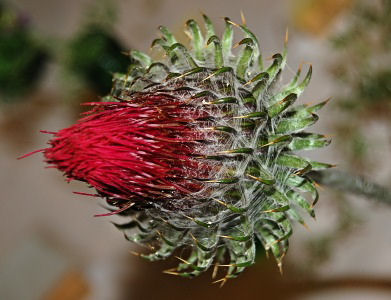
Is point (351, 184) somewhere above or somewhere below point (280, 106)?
below

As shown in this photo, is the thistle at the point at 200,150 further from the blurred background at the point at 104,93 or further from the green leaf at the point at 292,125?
the blurred background at the point at 104,93

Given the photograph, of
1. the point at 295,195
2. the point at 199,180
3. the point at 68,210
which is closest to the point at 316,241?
the point at 295,195

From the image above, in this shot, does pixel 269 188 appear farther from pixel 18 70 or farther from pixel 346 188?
pixel 18 70

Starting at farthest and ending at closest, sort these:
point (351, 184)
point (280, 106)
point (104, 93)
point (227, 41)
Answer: point (104, 93), point (351, 184), point (227, 41), point (280, 106)

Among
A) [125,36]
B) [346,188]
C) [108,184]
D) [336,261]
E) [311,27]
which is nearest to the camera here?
[108,184]

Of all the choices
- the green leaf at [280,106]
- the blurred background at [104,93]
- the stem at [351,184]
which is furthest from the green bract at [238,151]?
the blurred background at [104,93]

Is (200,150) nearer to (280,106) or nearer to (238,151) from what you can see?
(238,151)

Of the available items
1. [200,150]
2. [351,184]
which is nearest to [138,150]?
[200,150]
